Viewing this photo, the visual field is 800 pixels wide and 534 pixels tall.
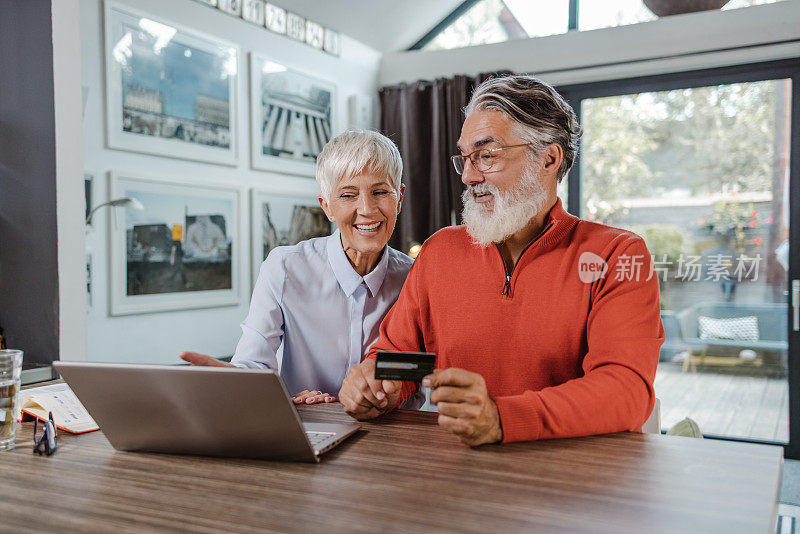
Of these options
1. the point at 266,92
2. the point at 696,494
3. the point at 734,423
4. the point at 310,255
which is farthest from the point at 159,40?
the point at 734,423

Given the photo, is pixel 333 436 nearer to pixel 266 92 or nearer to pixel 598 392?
pixel 598 392

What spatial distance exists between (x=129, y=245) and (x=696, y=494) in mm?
2726

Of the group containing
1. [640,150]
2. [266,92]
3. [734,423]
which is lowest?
[734,423]

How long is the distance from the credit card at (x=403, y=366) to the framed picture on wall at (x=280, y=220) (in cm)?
277

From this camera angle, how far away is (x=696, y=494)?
83 cm

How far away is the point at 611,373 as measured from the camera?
3.95 ft

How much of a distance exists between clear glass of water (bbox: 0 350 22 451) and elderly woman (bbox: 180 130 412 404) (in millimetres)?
673

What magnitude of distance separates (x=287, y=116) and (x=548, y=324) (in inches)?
114

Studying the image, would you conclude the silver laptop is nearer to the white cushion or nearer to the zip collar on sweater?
the zip collar on sweater

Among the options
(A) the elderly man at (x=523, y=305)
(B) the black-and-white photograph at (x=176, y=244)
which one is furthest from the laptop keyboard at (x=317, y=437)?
(B) the black-and-white photograph at (x=176, y=244)

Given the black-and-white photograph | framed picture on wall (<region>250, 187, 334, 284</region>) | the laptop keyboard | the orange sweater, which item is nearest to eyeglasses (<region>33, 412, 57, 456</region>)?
the laptop keyboard

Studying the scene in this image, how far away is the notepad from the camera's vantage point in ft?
3.90

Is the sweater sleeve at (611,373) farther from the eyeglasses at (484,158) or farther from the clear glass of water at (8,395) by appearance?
the clear glass of water at (8,395)

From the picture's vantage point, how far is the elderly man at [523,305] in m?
1.08
